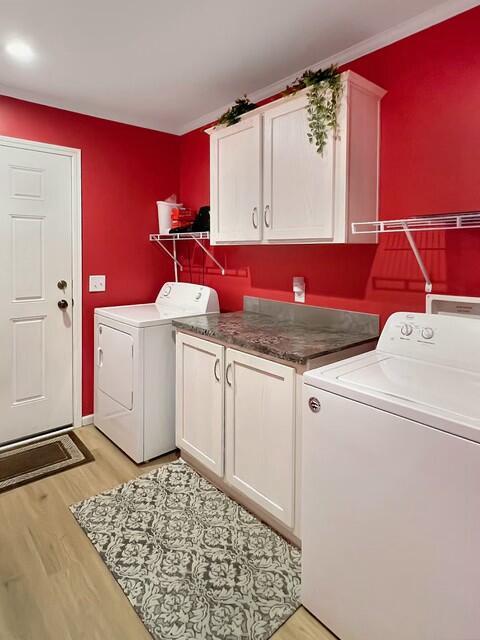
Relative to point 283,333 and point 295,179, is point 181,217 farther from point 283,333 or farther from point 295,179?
point 283,333

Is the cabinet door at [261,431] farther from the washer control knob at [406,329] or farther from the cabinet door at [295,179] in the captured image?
the cabinet door at [295,179]

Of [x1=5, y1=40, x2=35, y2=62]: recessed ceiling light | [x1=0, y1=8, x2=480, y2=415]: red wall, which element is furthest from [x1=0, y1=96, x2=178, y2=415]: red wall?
[x1=5, y1=40, x2=35, y2=62]: recessed ceiling light

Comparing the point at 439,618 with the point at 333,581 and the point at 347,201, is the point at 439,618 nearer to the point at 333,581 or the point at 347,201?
the point at 333,581

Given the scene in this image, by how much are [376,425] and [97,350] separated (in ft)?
7.41

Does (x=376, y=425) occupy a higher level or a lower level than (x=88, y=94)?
lower

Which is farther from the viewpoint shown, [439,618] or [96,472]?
[96,472]

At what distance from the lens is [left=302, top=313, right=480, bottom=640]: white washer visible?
1.06 metres

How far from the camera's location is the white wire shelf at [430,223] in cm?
155

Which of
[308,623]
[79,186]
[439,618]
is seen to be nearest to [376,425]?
[439,618]

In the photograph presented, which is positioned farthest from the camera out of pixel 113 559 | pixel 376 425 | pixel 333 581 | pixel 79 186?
pixel 79 186

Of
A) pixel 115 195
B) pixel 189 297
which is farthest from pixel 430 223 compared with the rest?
pixel 115 195

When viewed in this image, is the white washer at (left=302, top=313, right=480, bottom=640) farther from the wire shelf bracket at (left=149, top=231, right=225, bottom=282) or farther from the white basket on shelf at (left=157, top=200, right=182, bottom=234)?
the white basket on shelf at (left=157, top=200, right=182, bottom=234)

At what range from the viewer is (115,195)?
10.2 feet

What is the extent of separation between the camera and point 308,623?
1.48 m
